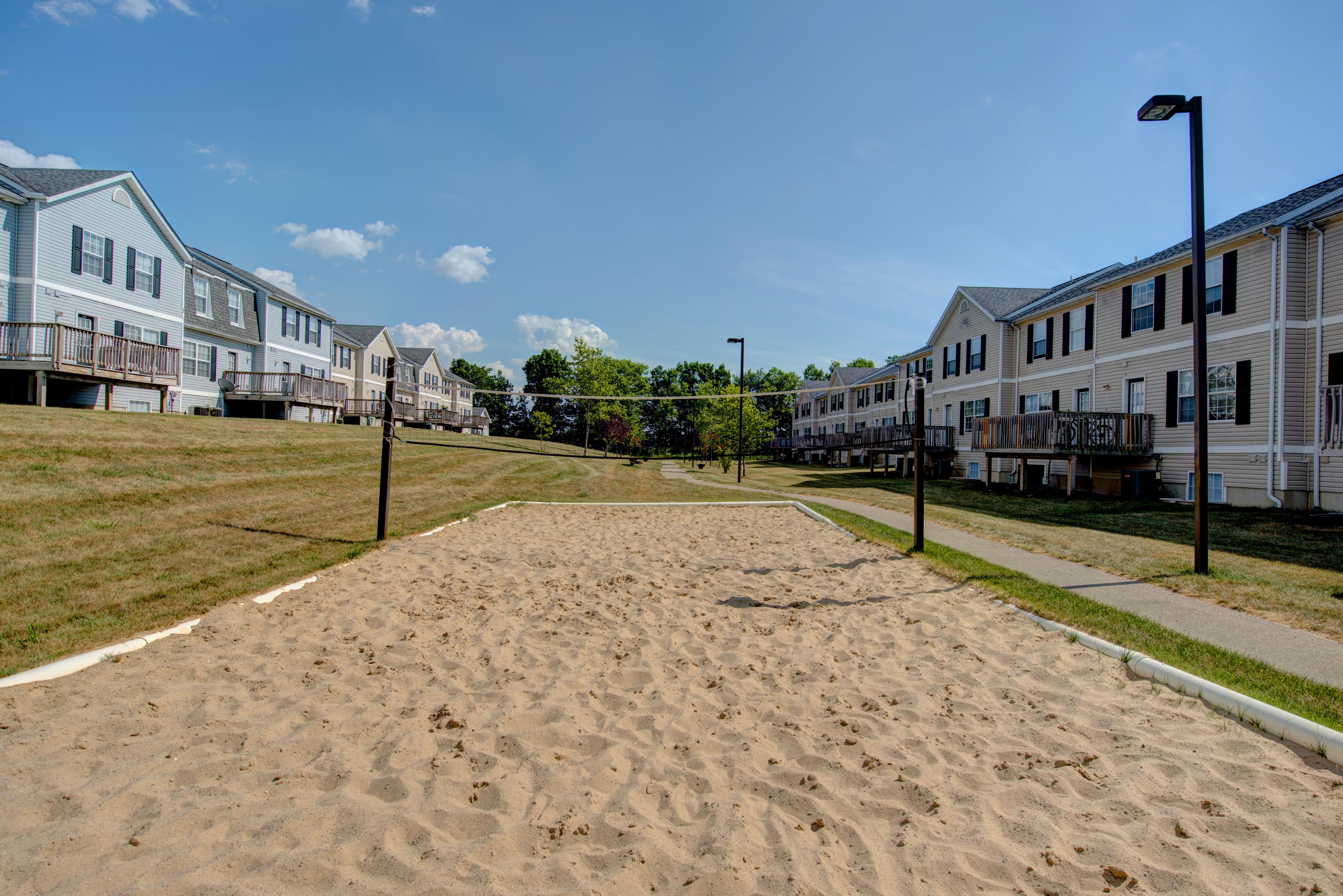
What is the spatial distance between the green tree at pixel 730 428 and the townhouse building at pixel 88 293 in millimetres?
33363

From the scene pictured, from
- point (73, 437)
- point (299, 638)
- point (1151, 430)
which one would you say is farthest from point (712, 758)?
point (1151, 430)

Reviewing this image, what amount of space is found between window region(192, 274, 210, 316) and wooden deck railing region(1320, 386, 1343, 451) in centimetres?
3782

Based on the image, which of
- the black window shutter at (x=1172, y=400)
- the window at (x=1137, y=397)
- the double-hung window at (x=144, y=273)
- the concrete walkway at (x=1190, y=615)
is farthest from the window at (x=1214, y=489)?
the double-hung window at (x=144, y=273)

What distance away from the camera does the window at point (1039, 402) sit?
25.0 m

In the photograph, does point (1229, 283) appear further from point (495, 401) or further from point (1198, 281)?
point (495, 401)

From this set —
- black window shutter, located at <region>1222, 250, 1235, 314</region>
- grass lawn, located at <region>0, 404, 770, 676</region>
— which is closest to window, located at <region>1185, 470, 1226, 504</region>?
black window shutter, located at <region>1222, 250, 1235, 314</region>

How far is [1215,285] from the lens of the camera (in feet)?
57.6

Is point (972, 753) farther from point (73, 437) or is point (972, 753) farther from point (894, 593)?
point (73, 437)

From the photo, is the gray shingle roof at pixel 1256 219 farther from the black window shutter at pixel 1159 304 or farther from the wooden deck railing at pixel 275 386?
the wooden deck railing at pixel 275 386

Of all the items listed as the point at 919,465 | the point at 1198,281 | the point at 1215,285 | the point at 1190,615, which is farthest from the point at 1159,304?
the point at 1190,615

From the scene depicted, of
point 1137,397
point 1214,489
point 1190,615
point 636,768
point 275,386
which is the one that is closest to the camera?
point 636,768

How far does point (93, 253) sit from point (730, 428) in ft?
131

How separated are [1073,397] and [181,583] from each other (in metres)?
27.0

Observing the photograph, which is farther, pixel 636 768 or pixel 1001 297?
pixel 1001 297
